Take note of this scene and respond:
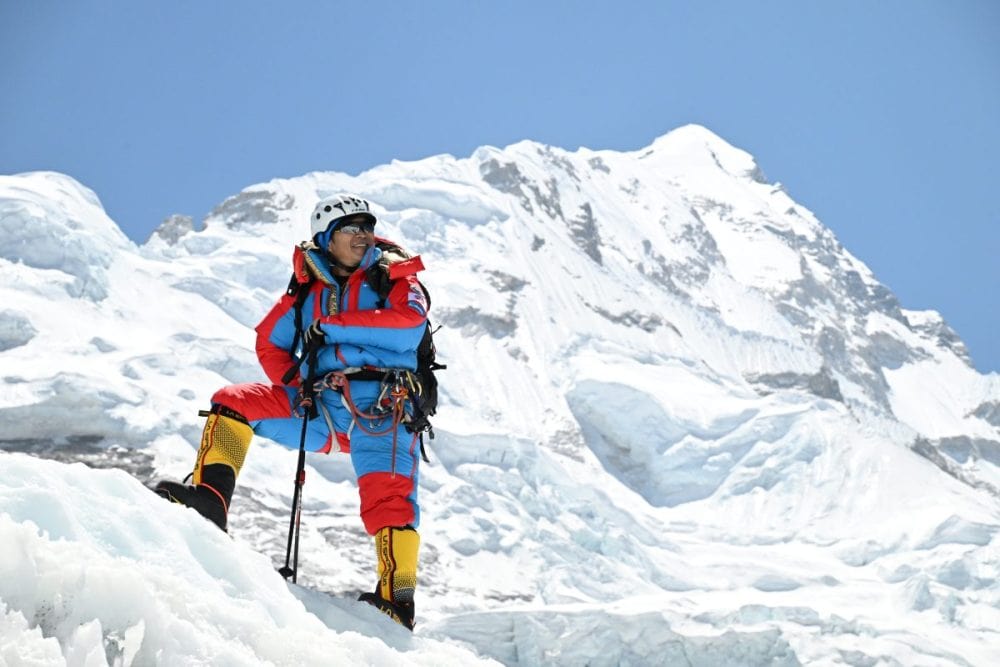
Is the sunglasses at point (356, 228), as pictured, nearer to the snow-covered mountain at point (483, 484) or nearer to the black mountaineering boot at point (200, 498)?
the black mountaineering boot at point (200, 498)

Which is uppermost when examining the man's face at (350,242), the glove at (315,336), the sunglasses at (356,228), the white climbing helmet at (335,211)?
the white climbing helmet at (335,211)

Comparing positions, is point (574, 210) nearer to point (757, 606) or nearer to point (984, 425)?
point (984, 425)

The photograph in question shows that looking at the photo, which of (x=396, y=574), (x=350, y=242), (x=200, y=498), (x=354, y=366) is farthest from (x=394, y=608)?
(x=350, y=242)

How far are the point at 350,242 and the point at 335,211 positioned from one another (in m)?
0.19

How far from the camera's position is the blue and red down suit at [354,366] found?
576 centimetres

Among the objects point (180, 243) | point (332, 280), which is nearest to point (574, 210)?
point (180, 243)

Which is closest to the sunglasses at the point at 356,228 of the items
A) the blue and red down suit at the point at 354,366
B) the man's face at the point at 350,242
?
the man's face at the point at 350,242

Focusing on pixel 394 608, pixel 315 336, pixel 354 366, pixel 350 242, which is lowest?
pixel 394 608

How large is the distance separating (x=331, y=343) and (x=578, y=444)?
233 feet

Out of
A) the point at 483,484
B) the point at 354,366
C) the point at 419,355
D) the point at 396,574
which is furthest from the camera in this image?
the point at 483,484

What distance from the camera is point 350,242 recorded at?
20.5ft

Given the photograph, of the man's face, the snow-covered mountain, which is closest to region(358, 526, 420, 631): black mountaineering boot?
the snow-covered mountain

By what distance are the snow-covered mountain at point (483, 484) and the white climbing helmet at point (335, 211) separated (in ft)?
7.17

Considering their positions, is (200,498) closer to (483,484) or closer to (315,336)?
(315,336)
